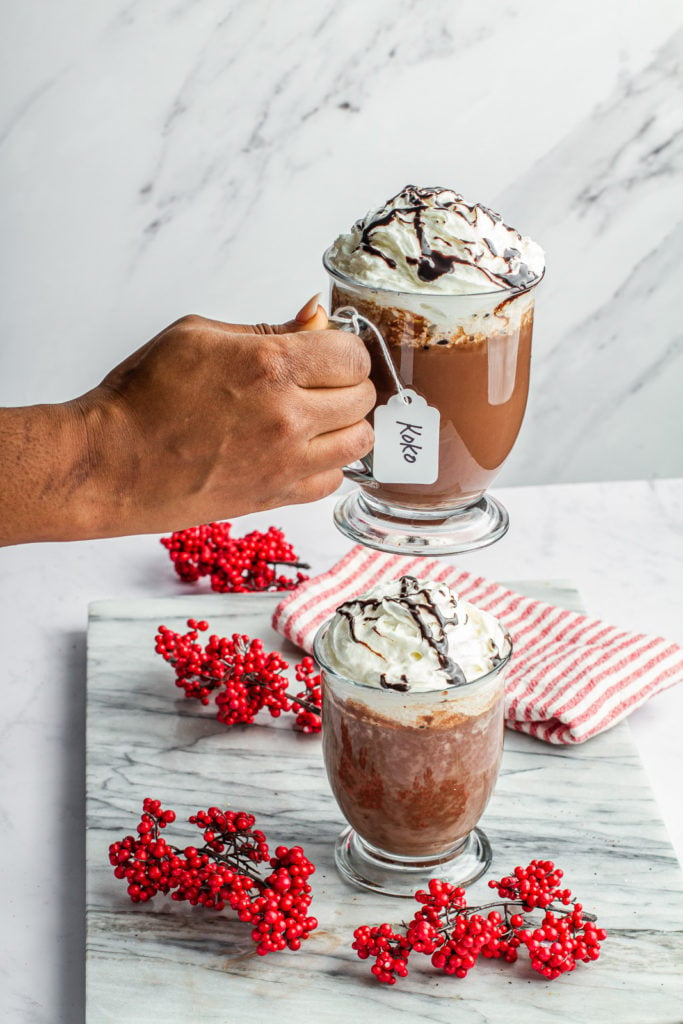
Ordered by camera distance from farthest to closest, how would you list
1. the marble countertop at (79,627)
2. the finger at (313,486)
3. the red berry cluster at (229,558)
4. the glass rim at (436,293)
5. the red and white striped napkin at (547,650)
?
the red berry cluster at (229,558)
the red and white striped napkin at (547,650)
the marble countertop at (79,627)
the finger at (313,486)
the glass rim at (436,293)

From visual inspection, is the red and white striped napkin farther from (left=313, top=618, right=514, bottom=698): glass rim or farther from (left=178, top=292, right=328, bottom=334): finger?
(left=178, top=292, right=328, bottom=334): finger

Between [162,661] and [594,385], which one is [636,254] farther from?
[162,661]

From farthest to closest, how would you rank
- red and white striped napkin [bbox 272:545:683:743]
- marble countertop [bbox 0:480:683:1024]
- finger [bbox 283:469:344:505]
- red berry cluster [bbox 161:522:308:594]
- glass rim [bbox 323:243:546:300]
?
red berry cluster [bbox 161:522:308:594], red and white striped napkin [bbox 272:545:683:743], marble countertop [bbox 0:480:683:1024], finger [bbox 283:469:344:505], glass rim [bbox 323:243:546:300]

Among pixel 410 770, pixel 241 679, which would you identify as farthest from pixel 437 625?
pixel 241 679

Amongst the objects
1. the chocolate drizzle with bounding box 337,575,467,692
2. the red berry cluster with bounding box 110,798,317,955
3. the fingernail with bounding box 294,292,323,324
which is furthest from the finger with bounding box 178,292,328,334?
the red berry cluster with bounding box 110,798,317,955

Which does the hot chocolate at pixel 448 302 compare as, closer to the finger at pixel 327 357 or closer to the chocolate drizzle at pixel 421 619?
the finger at pixel 327 357

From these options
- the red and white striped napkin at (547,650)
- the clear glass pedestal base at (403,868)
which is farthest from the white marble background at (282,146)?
the clear glass pedestal base at (403,868)

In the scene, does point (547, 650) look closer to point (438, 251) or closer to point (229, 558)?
point (229, 558)
